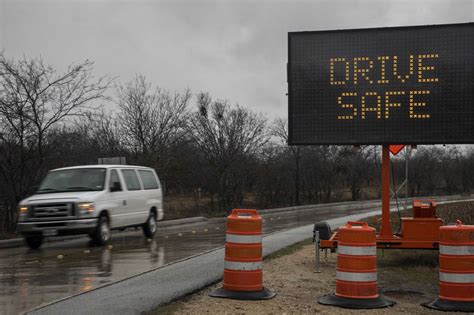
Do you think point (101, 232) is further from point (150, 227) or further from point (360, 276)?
point (360, 276)

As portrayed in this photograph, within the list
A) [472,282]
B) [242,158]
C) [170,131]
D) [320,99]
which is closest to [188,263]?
[320,99]

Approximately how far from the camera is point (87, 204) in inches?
532

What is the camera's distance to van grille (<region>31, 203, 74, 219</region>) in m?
13.4

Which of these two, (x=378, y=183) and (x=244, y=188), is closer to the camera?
(x=244, y=188)

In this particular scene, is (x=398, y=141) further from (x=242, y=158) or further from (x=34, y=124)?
(x=242, y=158)

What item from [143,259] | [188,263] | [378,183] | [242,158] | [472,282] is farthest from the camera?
[378,183]

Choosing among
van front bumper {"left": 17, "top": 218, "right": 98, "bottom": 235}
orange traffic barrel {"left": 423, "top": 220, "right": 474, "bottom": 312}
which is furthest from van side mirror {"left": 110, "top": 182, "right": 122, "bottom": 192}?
orange traffic barrel {"left": 423, "top": 220, "right": 474, "bottom": 312}

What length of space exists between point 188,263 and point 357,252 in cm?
465

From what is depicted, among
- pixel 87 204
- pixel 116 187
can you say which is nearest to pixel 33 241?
pixel 87 204

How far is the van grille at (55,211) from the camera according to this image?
13.4 metres

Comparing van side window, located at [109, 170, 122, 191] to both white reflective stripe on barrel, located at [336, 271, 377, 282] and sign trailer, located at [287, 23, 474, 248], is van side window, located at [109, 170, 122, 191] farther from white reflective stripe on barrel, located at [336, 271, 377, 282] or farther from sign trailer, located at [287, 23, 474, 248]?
white reflective stripe on barrel, located at [336, 271, 377, 282]

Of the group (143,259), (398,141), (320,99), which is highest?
(320,99)

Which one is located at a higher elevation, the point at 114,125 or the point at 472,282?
the point at 114,125

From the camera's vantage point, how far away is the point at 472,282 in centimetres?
675
